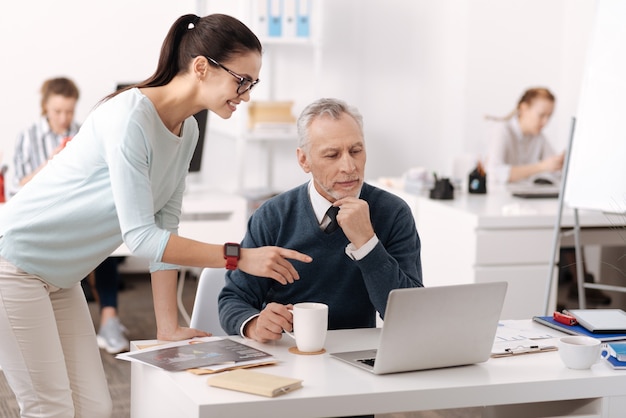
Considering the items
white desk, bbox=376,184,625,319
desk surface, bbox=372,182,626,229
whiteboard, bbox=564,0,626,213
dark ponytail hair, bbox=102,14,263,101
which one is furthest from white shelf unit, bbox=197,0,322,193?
dark ponytail hair, bbox=102,14,263,101

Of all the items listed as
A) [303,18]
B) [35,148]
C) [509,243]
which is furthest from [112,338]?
[303,18]

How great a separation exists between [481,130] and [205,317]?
14.1ft

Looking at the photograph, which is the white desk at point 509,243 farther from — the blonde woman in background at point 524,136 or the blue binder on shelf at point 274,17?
the blue binder on shelf at point 274,17

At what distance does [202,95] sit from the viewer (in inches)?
77.8

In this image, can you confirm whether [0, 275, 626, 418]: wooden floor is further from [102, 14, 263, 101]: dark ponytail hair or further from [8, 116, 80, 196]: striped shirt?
[102, 14, 263, 101]: dark ponytail hair

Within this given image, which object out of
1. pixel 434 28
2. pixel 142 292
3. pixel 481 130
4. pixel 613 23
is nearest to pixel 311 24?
pixel 434 28

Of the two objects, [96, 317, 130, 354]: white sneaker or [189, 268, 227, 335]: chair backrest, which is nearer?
[189, 268, 227, 335]: chair backrest

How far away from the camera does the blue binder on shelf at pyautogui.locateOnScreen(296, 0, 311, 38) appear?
5594 millimetres

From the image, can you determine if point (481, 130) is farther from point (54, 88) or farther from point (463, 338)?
point (463, 338)

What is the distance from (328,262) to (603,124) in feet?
5.11

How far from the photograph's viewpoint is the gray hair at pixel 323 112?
2.21 metres

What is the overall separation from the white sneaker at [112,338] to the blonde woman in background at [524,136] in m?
2.12

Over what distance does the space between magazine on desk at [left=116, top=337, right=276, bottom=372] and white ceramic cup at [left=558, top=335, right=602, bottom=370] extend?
→ 1.84ft

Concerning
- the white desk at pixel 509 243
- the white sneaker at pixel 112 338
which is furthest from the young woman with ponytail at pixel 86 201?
the white sneaker at pixel 112 338
